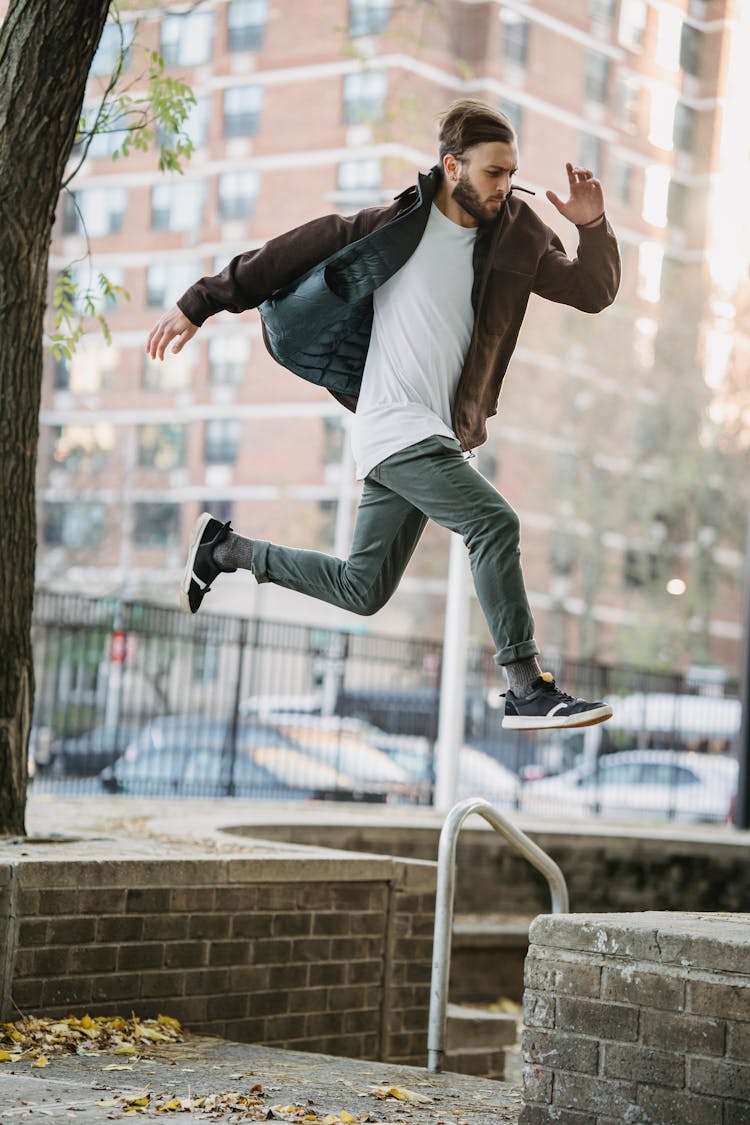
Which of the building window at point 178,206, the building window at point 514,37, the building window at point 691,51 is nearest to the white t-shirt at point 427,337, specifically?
the building window at point 514,37

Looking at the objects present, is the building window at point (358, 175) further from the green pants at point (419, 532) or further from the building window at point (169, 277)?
the green pants at point (419, 532)

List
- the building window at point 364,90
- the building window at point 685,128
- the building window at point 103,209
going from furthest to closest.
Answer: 1. the building window at point 685,128
2. the building window at point 103,209
3. the building window at point 364,90

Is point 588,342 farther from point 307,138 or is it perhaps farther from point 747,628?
point 747,628

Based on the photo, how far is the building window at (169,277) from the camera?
183 ft

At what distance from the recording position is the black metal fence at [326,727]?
17953 millimetres

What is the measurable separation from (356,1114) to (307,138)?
5119cm

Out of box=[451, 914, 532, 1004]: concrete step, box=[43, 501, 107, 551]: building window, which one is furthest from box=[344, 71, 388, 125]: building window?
box=[451, 914, 532, 1004]: concrete step

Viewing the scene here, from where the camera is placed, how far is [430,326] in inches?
217

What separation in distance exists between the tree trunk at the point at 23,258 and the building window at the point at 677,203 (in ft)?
184

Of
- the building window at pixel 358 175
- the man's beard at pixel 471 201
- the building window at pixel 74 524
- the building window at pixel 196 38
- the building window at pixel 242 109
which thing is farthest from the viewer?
the building window at pixel 242 109

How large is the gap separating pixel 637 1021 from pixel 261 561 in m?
2.24

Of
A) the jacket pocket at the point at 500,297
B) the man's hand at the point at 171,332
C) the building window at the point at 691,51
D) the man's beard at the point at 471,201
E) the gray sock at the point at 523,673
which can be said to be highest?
the building window at the point at 691,51

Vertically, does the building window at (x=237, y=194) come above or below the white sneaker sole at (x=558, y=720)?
above

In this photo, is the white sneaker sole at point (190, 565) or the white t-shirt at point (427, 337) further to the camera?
the white sneaker sole at point (190, 565)
